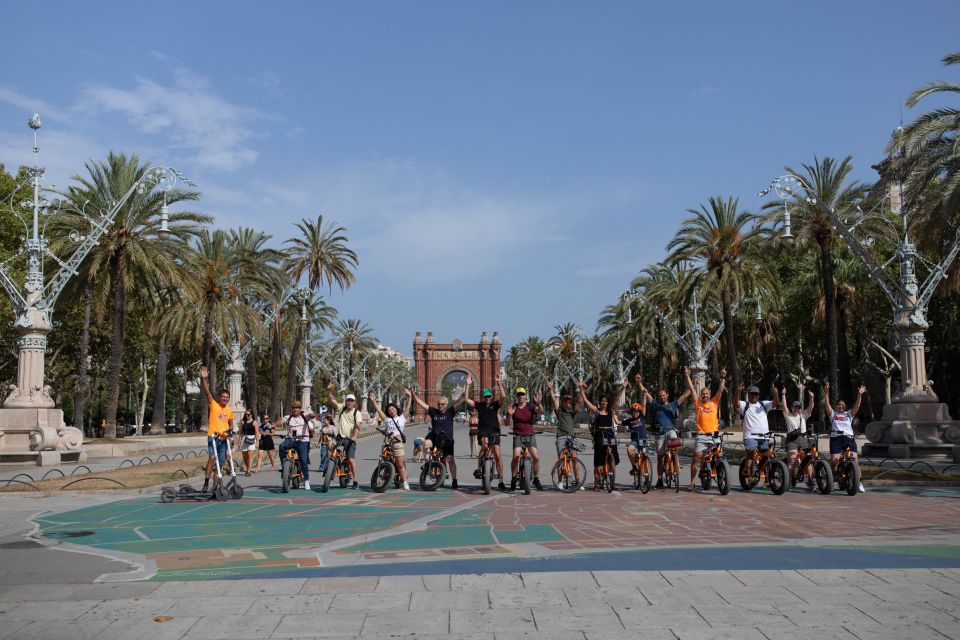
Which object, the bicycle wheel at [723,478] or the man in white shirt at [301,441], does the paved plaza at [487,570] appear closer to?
the bicycle wheel at [723,478]

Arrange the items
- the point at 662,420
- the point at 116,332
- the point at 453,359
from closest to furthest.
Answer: the point at 662,420, the point at 116,332, the point at 453,359

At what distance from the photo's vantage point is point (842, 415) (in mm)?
14547

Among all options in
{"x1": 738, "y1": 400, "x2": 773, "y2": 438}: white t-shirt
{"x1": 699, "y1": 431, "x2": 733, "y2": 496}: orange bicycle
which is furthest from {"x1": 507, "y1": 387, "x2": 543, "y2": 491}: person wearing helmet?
{"x1": 738, "y1": 400, "x2": 773, "y2": 438}: white t-shirt

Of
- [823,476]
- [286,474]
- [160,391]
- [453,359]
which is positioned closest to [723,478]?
[823,476]

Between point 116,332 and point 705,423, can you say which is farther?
point 116,332

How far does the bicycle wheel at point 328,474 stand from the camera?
1478 cm

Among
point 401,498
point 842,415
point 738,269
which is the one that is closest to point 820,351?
point 738,269

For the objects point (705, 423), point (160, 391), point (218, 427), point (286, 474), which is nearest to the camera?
point (218, 427)

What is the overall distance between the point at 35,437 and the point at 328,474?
12738mm

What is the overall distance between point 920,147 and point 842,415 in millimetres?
10267

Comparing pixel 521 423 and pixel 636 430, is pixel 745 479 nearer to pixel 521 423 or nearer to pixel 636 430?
pixel 636 430

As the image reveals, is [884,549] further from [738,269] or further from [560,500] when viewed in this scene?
[738,269]

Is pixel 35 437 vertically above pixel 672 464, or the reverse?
pixel 35 437

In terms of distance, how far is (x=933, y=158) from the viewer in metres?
21.7
